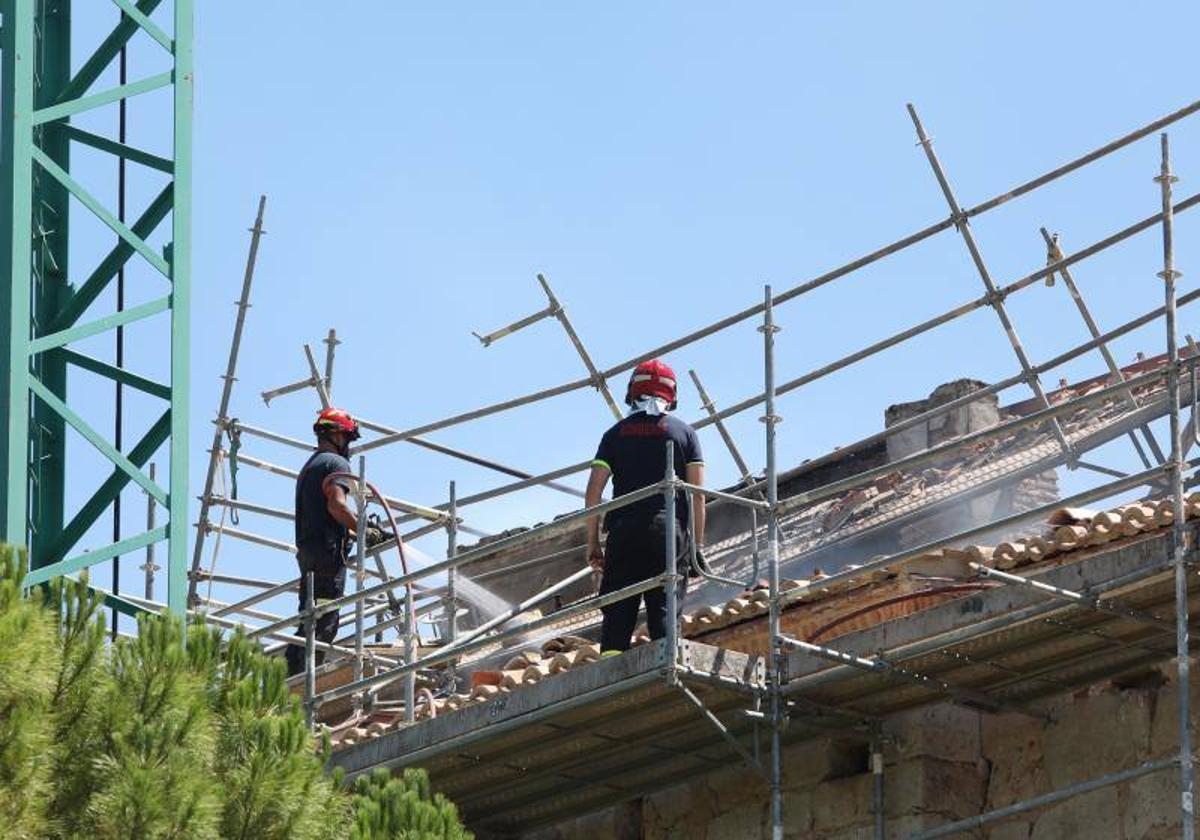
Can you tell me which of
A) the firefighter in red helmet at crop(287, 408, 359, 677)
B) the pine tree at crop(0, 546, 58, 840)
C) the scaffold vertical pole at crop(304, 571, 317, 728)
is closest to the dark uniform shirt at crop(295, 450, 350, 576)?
the firefighter in red helmet at crop(287, 408, 359, 677)

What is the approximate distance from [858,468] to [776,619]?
6061 mm

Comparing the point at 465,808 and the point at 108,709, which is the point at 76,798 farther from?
the point at 465,808

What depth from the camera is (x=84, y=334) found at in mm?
14258

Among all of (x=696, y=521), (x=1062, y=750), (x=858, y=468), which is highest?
(x=858, y=468)

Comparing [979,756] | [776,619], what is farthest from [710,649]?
[979,756]

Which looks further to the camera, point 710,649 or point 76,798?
point 710,649

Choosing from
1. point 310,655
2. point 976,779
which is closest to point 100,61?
point 310,655

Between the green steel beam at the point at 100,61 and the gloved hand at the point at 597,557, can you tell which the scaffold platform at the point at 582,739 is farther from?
the green steel beam at the point at 100,61

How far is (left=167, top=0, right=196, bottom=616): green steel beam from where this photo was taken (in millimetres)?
14359

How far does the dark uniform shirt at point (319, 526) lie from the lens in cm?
1681

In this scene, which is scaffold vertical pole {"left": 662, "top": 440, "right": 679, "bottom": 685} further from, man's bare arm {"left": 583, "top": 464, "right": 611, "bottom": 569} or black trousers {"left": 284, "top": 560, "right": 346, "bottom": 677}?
black trousers {"left": 284, "top": 560, "right": 346, "bottom": 677}

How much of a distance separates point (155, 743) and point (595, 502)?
3.03 meters

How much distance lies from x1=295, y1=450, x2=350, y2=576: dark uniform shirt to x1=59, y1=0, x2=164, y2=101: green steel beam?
280cm

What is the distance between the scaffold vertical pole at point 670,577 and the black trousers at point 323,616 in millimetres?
3468
